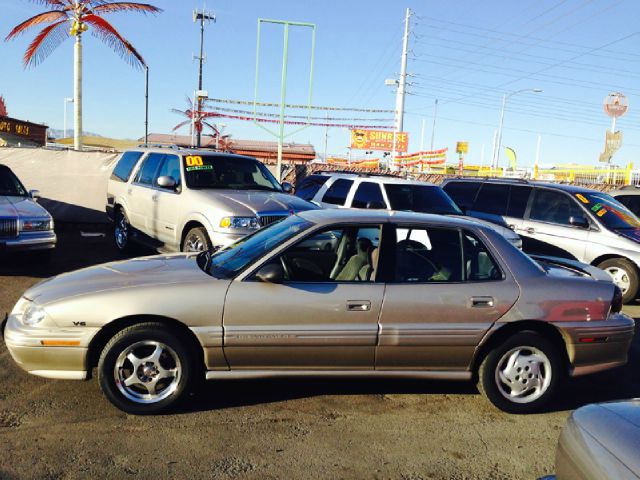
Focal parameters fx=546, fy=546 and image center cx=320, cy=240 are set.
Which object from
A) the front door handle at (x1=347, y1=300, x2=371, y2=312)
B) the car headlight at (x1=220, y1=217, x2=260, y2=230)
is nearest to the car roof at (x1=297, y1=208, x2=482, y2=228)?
the front door handle at (x1=347, y1=300, x2=371, y2=312)

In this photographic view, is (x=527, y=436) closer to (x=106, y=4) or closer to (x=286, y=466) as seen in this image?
(x=286, y=466)

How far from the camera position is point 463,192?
35.1 feet

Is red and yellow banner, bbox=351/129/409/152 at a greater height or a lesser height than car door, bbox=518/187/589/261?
greater

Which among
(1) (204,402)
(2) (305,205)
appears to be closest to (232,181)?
(2) (305,205)

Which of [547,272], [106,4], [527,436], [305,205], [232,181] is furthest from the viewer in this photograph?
[106,4]

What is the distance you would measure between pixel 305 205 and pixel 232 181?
137 cm

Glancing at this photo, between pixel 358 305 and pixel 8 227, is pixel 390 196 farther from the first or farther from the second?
pixel 8 227

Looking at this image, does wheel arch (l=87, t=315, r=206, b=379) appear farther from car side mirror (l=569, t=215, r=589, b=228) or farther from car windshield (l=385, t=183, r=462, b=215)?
car side mirror (l=569, t=215, r=589, b=228)

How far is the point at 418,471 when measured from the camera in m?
3.30

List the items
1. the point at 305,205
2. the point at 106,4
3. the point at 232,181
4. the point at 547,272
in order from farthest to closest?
the point at 106,4 → the point at 232,181 → the point at 305,205 → the point at 547,272

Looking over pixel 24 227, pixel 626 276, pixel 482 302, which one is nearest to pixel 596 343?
pixel 482 302

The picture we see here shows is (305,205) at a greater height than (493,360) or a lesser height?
greater

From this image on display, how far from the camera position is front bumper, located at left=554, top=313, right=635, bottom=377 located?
4.12 meters

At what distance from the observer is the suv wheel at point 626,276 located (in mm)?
8141
